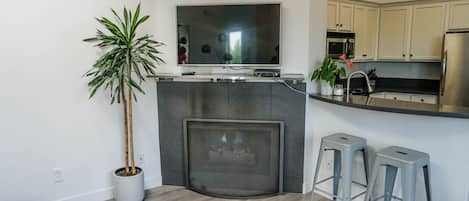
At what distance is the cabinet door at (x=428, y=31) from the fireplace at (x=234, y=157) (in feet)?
9.67

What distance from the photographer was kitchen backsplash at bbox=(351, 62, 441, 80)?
16.2ft

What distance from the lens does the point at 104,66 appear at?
2.77m

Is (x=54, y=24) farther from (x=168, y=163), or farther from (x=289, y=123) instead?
(x=289, y=123)

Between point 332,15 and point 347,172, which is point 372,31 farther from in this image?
point 347,172

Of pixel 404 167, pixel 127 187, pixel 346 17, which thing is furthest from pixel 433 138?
pixel 346 17

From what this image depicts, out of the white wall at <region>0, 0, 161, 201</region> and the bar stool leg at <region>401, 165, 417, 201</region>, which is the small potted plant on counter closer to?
the bar stool leg at <region>401, 165, 417, 201</region>

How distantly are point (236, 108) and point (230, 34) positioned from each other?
75 cm

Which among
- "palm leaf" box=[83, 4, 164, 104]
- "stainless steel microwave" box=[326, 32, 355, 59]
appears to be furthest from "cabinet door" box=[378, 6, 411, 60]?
"palm leaf" box=[83, 4, 164, 104]

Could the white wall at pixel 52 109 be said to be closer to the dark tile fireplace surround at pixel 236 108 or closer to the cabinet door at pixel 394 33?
the dark tile fireplace surround at pixel 236 108

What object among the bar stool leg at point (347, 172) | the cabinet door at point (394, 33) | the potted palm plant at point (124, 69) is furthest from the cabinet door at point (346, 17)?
the potted palm plant at point (124, 69)

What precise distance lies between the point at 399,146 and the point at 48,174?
3.05 metres

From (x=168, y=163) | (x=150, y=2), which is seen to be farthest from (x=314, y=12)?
(x=168, y=163)

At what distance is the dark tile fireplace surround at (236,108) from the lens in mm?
3168

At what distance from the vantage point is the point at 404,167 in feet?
6.96
